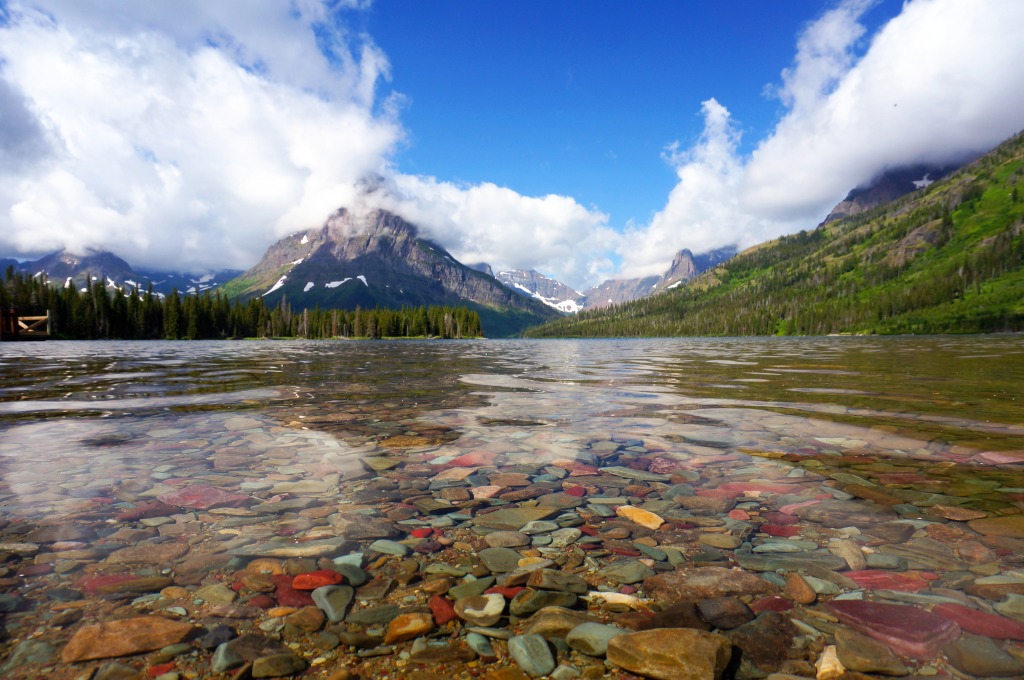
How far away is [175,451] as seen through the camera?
28.8ft

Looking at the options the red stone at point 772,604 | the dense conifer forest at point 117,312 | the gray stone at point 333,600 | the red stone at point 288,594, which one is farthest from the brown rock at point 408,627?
the dense conifer forest at point 117,312

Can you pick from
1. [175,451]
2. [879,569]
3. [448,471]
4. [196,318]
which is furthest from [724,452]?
[196,318]

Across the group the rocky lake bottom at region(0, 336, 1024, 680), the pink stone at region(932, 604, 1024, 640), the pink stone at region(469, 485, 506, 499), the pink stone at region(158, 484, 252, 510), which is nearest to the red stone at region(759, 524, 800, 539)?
the rocky lake bottom at region(0, 336, 1024, 680)

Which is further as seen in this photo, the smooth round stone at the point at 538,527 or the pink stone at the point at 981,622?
the smooth round stone at the point at 538,527

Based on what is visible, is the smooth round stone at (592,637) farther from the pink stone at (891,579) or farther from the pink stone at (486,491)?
the pink stone at (486,491)

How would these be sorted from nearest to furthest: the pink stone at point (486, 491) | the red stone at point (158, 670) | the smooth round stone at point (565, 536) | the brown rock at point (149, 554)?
the red stone at point (158, 670), the brown rock at point (149, 554), the smooth round stone at point (565, 536), the pink stone at point (486, 491)

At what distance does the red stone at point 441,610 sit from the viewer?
12.2ft

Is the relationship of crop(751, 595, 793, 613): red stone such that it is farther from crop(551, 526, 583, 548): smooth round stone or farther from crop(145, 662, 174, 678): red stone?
crop(145, 662, 174, 678): red stone

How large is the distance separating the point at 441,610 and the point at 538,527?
1.88 metres

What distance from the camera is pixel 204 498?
635 centimetres

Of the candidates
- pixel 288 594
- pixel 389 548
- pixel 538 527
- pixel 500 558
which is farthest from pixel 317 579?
pixel 538 527

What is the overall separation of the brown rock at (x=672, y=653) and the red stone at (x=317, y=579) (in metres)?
2.48

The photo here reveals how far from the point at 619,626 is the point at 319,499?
437 cm

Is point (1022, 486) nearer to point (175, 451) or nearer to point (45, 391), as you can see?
point (175, 451)
